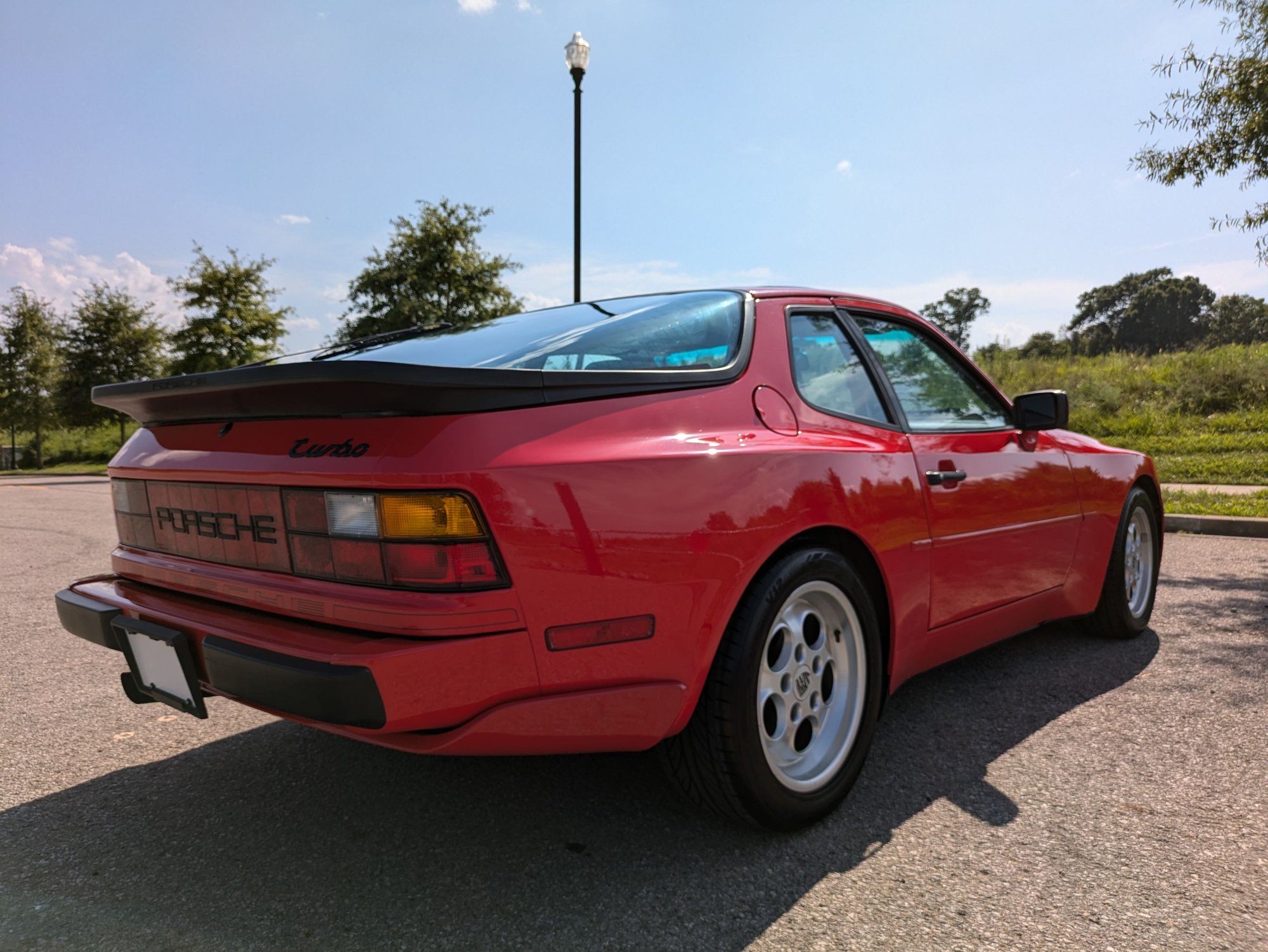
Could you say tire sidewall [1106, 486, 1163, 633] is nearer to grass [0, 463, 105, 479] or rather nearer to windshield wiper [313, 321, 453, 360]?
windshield wiper [313, 321, 453, 360]

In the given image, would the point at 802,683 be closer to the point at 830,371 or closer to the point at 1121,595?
Result: the point at 830,371

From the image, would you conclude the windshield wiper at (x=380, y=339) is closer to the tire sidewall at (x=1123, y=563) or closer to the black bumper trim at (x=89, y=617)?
the black bumper trim at (x=89, y=617)

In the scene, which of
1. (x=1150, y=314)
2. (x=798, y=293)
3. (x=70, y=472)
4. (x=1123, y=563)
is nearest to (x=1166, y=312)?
(x=1150, y=314)

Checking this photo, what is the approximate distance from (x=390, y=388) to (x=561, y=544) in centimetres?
48

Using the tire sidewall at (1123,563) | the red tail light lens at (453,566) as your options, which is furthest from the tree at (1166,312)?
the red tail light lens at (453,566)

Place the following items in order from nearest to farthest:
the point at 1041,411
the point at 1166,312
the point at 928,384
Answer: the point at 928,384 → the point at 1041,411 → the point at 1166,312

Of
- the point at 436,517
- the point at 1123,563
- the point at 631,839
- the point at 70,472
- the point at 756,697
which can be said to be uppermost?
the point at 436,517

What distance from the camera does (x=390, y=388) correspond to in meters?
1.78

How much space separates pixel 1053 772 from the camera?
263 cm

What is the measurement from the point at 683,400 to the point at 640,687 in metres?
0.69

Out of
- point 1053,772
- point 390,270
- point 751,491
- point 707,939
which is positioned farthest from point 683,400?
→ point 390,270

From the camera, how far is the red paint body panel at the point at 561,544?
176cm

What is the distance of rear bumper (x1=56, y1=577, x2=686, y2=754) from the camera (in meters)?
1.71

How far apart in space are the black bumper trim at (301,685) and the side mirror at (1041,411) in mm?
2642
